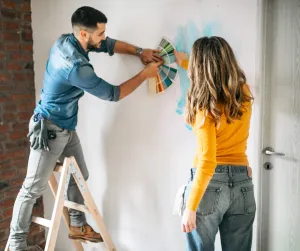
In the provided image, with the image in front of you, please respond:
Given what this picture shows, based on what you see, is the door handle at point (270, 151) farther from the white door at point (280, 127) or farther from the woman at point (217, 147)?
the woman at point (217, 147)

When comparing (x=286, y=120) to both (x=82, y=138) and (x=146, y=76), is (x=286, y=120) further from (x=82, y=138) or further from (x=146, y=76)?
(x=82, y=138)

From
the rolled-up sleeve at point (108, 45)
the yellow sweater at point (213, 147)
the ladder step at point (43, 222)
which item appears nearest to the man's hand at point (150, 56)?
the rolled-up sleeve at point (108, 45)

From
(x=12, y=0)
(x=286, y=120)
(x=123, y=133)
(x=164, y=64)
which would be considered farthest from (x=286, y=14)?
(x=12, y=0)

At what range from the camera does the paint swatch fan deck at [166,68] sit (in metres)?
1.90

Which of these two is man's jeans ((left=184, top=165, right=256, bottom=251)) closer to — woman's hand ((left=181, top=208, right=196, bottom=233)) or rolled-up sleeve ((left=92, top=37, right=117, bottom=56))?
woman's hand ((left=181, top=208, right=196, bottom=233))

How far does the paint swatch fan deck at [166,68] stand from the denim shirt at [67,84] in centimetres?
31

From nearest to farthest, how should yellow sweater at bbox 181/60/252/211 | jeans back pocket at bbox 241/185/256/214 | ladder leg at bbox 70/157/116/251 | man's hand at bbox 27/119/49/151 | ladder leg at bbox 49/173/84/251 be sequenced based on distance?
1. yellow sweater at bbox 181/60/252/211
2. jeans back pocket at bbox 241/185/256/214
3. man's hand at bbox 27/119/49/151
4. ladder leg at bbox 70/157/116/251
5. ladder leg at bbox 49/173/84/251

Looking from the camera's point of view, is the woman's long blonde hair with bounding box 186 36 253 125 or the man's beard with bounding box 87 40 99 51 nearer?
the woman's long blonde hair with bounding box 186 36 253 125

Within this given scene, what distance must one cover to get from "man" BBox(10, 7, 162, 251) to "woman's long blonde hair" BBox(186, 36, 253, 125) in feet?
1.62

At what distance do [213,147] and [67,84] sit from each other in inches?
33.3

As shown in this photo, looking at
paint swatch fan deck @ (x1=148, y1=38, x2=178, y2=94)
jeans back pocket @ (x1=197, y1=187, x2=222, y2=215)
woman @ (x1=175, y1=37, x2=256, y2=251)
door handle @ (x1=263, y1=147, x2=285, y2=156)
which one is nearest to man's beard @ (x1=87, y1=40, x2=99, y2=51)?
paint swatch fan deck @ (x1=148, y1=38, x2=178, y2=94)

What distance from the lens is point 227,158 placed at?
146 centimetres

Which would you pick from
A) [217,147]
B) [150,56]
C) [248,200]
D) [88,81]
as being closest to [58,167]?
[88,81]

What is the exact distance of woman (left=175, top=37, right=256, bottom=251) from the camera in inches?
53.7
